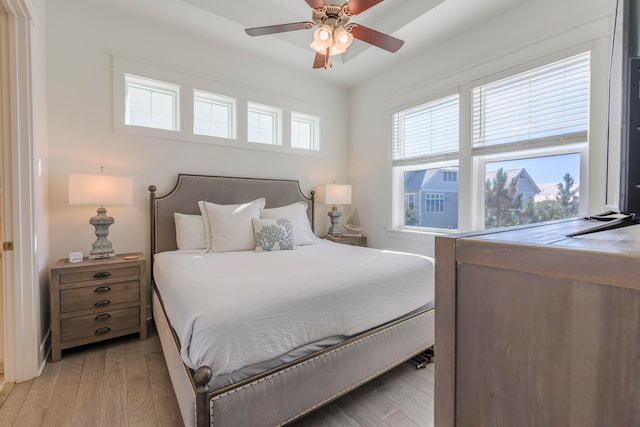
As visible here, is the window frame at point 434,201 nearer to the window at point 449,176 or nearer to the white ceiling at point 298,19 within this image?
the window at point 449,176

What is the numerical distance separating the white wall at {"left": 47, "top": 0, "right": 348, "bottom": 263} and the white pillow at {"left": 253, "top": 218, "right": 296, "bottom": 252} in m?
0.95

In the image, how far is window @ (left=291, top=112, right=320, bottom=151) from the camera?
4.02 m

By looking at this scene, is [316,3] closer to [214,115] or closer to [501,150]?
[214,115]

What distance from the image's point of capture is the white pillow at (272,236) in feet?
8.87

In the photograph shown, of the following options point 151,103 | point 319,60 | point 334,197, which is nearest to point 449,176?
point 334,197

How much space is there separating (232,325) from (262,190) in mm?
2406

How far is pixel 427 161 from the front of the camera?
341 centimetres

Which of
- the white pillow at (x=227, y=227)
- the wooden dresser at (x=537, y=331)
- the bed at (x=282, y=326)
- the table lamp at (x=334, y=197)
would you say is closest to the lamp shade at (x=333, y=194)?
the table lamp at (x=334, y=197)

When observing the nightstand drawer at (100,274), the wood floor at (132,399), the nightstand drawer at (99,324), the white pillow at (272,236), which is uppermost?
the white pillow at (272,236)

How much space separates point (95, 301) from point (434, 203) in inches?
136

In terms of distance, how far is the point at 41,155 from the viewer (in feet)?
7.34

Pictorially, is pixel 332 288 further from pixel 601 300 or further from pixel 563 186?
pixel 563 186

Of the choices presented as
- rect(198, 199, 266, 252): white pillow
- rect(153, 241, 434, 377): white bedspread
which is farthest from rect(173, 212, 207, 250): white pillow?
rect(153, 241, 434, 377): white bedspread

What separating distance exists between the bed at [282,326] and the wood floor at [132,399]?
18cm
